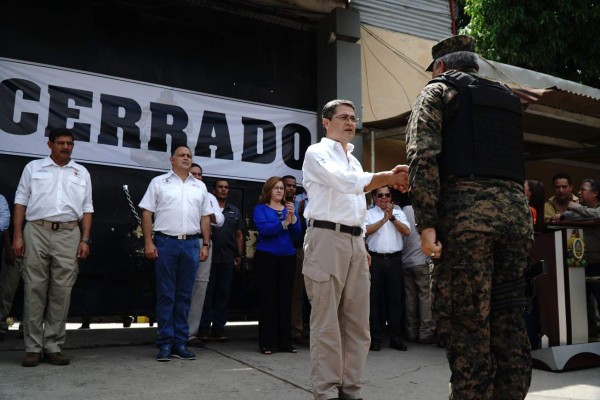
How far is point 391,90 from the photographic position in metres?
8.05

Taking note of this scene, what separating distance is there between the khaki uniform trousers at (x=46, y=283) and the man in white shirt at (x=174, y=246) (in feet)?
2.30

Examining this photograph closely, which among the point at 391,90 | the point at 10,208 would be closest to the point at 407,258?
the point at 391,90

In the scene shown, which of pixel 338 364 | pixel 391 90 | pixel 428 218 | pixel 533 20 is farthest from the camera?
pixel 533 20

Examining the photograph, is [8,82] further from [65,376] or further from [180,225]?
[65,376]

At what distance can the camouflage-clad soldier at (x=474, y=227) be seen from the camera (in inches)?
108

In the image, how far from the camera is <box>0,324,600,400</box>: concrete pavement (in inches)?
153

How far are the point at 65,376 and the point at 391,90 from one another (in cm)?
580

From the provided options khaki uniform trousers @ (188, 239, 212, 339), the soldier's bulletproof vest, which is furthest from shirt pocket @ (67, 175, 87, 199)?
the soldier's bulletproof vest

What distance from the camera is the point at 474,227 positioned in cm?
275

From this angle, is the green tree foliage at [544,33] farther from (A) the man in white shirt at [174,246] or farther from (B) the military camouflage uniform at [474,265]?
(B) the military camouflage uniform at [474,265]

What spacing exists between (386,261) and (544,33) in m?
7.67

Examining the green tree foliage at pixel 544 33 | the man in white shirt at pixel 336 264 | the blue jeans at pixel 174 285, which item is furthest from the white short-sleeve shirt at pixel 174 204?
the green tree foliage at pixel 544 33

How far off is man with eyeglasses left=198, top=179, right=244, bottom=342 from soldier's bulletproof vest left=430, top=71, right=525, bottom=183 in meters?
3.65

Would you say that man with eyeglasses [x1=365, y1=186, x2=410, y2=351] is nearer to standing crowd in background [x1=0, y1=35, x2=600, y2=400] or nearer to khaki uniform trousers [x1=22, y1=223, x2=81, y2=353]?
standing crowd in background [x1=0, y1=35, x2=600, y2=400]
